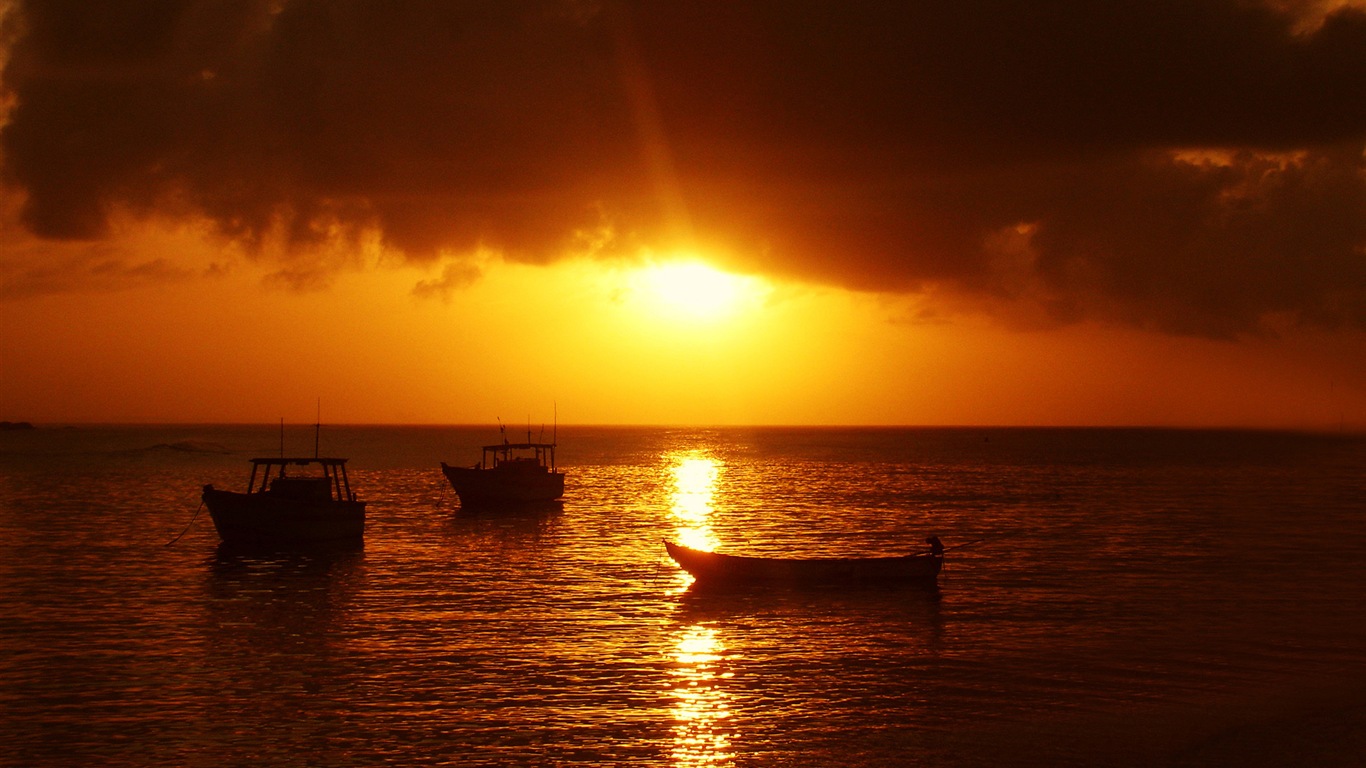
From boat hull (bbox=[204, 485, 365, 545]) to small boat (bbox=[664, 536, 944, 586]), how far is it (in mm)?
19532

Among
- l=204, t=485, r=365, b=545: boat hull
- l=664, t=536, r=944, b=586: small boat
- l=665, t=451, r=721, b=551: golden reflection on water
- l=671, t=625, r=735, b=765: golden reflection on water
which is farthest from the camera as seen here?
l=665, t=451, r=721, b=551: golden reflection on water

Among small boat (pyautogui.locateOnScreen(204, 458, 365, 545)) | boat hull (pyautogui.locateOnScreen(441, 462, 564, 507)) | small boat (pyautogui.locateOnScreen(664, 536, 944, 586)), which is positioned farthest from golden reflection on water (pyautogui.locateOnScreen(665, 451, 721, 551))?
small boat (pyautogui.locateOnScreen(204, 458, 365, 545))

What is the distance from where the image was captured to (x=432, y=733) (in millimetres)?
22859

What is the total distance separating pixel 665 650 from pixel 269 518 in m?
28.2

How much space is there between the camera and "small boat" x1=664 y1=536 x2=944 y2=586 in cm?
4234

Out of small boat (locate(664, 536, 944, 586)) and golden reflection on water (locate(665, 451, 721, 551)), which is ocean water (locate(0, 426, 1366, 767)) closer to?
small boat (locate(664, 536, 944, 586))

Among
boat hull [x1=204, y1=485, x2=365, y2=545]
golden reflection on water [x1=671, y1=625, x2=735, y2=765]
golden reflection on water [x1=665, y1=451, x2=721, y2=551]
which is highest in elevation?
boat hull [x1=204, y1=485, x2=365, y2=545]

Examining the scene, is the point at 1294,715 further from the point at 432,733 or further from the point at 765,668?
the point at 432,733

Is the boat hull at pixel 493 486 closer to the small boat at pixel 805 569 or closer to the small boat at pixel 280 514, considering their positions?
the small boat at pixel 280 514

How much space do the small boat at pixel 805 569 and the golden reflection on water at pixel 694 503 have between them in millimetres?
11694

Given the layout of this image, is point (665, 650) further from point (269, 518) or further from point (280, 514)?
point (269, 518)

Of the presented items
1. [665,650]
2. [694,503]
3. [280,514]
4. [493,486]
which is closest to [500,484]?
[493,486]

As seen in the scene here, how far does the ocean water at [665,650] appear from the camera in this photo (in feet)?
73.3

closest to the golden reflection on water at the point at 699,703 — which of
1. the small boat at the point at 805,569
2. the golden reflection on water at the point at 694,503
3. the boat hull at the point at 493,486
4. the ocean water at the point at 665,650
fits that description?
the ocean water at the point at 665,650
